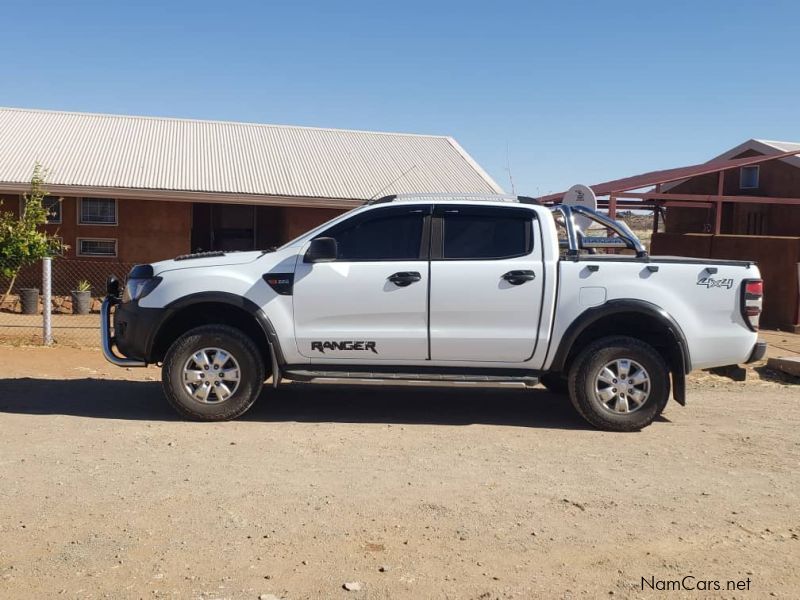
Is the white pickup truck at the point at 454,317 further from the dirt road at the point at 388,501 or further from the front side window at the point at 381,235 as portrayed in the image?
the dirt road at the point at 388,501

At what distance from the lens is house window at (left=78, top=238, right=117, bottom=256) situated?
1808 centimetres

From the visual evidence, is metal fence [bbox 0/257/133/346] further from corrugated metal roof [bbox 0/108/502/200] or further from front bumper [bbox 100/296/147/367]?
front bumper [bbox 100/296/147/367]

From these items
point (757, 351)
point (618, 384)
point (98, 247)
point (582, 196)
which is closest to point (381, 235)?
point (618, 384)

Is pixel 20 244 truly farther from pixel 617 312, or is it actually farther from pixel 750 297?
pixel 750 297

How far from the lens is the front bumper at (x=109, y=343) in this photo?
24.1 ft

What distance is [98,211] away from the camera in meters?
18.2

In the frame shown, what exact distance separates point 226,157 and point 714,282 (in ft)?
→ 49.3

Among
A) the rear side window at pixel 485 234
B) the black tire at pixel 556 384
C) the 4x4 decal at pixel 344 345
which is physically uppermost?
the rear side window at pixel 485 234

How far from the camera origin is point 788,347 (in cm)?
1249

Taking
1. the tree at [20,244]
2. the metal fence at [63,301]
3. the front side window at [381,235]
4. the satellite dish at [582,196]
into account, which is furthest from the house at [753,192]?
the tree at [20,244]

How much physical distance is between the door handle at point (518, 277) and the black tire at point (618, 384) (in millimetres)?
765

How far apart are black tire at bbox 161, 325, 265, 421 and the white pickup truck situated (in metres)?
0.01

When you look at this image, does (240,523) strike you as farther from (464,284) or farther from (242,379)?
(464,284)

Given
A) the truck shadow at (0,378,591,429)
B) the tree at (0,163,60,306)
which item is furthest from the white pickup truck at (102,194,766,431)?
the tree at (0,163,60,306)
